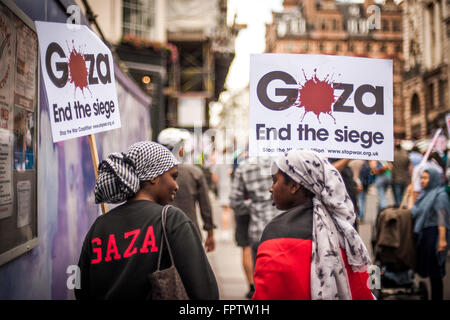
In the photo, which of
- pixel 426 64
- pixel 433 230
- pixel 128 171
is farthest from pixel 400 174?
pixel 426 64

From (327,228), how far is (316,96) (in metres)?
1.42

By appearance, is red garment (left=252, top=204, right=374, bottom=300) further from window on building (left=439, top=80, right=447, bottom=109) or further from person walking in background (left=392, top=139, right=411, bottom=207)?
window on building (left=439, top=80, right=447, bottom=109)

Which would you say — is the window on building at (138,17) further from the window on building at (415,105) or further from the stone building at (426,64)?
the window on building at (415,105)

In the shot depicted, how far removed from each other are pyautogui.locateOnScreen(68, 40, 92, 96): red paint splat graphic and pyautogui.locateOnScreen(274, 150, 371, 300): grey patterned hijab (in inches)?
62.3

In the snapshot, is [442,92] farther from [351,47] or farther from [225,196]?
[351,47]

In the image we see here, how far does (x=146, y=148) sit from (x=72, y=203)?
7.49 feet

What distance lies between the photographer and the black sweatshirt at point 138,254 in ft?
7.60

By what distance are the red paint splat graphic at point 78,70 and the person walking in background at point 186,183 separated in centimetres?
175

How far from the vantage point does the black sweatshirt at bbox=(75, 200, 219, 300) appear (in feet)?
7.60

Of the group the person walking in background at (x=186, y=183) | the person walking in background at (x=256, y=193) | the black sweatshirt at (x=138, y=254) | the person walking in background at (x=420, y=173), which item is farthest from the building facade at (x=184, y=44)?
the black sweatshirt at (x=138, y=254)

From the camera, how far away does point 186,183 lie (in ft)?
18.0

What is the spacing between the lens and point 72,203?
15.0 feet
